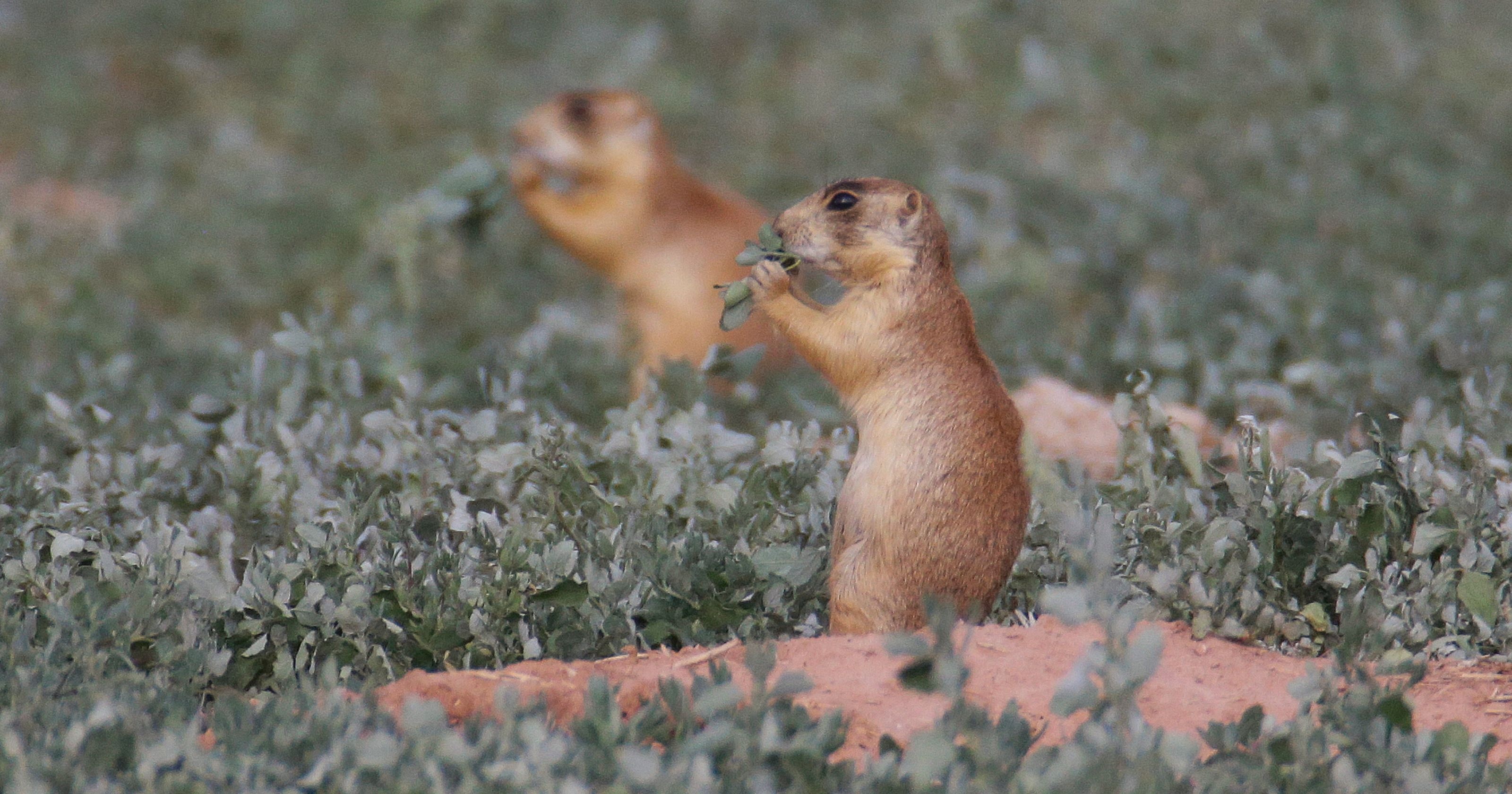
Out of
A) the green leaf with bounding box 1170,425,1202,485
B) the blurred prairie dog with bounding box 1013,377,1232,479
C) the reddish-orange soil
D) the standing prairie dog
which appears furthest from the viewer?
the blurred prairie dog with bounding box 1013,377,1232,479

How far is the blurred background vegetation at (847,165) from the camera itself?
534cm

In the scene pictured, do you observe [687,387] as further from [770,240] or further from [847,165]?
[847,165]

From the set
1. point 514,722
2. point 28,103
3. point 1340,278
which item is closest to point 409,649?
point 514,722

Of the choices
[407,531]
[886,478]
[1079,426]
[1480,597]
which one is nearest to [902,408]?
[886,478]

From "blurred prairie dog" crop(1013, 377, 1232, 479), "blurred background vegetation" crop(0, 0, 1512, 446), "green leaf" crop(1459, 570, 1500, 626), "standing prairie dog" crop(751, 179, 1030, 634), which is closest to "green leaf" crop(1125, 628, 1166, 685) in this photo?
"standing prairie dog" crop(751, 179, 1030, 634)

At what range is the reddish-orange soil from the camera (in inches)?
110

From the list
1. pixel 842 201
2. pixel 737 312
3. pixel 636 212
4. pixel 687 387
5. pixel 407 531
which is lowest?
pixel 407 531

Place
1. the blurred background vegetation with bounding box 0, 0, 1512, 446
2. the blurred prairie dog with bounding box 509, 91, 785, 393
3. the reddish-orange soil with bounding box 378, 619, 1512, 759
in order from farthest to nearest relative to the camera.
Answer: the blurred prairie dog with bounding box 509, 91, 785, 393 < the blurred background vegetation with bounding box 0, 0, 1512, 446 < the reddish-orange soil with bounding box 378, 619, 1512, 759

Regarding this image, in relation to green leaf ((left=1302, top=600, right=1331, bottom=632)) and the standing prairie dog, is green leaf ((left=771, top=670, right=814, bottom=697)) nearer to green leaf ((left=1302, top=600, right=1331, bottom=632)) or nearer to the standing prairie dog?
the standing prairie dog

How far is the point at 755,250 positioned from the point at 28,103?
7.13 meters

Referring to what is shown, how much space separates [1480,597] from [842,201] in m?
1.50

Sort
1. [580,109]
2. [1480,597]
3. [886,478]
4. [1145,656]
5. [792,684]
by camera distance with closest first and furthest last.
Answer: [1145,656] → [792,684] → [886,478] → [1480,597] → [580,109]

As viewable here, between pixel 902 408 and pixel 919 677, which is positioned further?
pixel 902 408

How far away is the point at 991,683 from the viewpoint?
9.44ft
